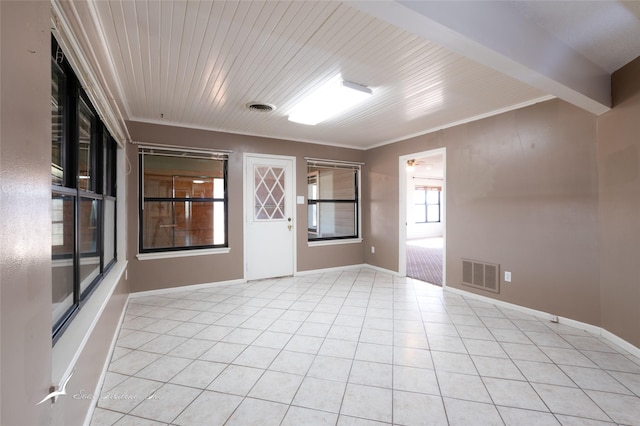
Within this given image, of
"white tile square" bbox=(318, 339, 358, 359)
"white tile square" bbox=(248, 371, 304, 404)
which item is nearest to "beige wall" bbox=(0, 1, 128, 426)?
"white tile square" bbox=(248, 371, 304, 404)

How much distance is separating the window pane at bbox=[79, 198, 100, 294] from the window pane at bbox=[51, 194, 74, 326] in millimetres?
186

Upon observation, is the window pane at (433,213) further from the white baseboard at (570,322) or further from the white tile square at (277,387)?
the white tile square at (277,387)

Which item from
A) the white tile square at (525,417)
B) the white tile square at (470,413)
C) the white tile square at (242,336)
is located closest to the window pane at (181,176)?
the white tile square at (242,336)

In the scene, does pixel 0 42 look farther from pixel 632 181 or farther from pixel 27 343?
pixel 632 181

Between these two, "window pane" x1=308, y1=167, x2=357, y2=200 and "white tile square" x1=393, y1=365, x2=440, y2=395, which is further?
"window pane" x1=308, y1=167, x2=357, y2=200

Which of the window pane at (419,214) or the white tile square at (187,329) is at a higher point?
the window pane at (419,214)

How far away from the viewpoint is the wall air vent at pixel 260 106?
3.18 metres

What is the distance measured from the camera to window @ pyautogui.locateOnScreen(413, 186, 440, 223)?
34.0 feet

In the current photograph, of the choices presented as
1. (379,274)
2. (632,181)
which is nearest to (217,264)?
(379,274)

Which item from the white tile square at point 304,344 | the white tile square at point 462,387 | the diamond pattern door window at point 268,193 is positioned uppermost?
the diamond pattern door window at point 268,193

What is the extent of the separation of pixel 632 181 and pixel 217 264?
4.68 m

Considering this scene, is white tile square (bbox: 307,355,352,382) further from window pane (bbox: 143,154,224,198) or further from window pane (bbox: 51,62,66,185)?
window pane (bbox: 143,154,224,198)

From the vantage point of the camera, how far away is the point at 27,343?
832 mm

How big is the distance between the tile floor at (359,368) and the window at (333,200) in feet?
6.82
